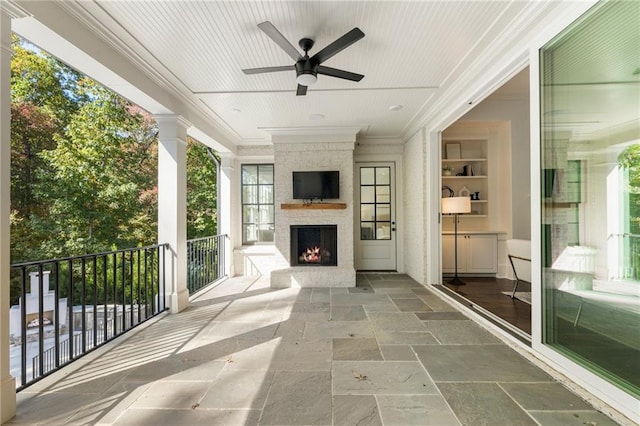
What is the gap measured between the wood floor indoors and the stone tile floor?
1.46 ft


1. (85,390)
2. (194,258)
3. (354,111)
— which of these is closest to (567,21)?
(354,111)

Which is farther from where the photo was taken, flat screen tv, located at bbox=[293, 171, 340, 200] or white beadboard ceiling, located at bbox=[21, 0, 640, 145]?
flat screen tv, located at bbox=[293, 171, 340, 200]

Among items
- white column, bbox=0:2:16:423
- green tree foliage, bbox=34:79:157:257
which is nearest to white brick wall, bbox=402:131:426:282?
white column, bbox=0:2:16:423

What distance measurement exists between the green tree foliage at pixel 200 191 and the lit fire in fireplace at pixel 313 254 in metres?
5.56

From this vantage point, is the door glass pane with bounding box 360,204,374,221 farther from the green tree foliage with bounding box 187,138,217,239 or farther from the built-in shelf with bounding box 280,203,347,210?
the green tree foliage with bounding box 187,138,217,239

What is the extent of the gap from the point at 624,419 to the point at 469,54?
2828mm

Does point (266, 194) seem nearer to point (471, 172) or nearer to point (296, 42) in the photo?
point (296, 42)

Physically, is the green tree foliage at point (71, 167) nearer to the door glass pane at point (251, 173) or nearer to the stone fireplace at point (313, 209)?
the door glass pane at point (251, 173)

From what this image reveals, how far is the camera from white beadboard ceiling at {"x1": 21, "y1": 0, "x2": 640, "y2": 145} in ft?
6.09

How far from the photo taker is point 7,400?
4.93ft

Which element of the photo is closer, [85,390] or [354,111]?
[85,390]

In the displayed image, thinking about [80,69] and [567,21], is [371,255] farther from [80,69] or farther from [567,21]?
[80,69]

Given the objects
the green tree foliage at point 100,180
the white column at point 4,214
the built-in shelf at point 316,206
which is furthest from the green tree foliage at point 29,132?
the white column at point 4,214

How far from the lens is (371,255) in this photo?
5312 millimetres
